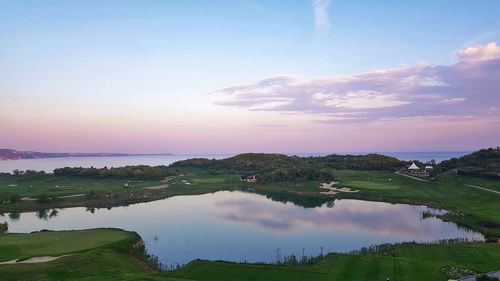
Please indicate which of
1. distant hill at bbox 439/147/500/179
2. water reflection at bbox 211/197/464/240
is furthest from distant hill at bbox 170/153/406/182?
water reflection at bbox 211/197/464/240

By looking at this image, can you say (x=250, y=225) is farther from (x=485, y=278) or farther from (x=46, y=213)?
(x=46, y=213)

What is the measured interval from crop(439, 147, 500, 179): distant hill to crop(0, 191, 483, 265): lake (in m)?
34.7

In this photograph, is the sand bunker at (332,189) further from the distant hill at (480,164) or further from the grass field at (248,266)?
the grass field at (248,266)

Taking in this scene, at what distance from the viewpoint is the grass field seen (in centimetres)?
3072

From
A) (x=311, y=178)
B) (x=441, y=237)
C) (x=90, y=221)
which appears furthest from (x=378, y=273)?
(x=311, y=178)

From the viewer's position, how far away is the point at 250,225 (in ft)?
190

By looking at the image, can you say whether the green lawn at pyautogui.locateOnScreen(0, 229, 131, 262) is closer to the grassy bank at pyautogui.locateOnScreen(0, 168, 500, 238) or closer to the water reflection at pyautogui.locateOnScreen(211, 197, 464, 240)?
Result: the water reflection at pyautogui.locateOnScreen(211, 197, 464, 240)

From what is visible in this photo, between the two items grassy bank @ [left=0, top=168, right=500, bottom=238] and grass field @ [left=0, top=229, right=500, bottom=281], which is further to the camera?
→ grassy bank @ [left=0, top=168, right=500, bottom=238]

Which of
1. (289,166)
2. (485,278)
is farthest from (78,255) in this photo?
(289,166)

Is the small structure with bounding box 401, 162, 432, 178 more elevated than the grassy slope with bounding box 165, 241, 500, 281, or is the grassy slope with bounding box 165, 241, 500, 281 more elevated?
the small structure with bounding box 401, 162, 432, 178

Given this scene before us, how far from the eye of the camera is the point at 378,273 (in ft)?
101

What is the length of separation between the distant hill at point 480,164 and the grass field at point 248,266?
64.5 meters

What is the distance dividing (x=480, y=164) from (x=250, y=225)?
80.1m

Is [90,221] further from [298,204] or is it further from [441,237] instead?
Answer: [441,237]
